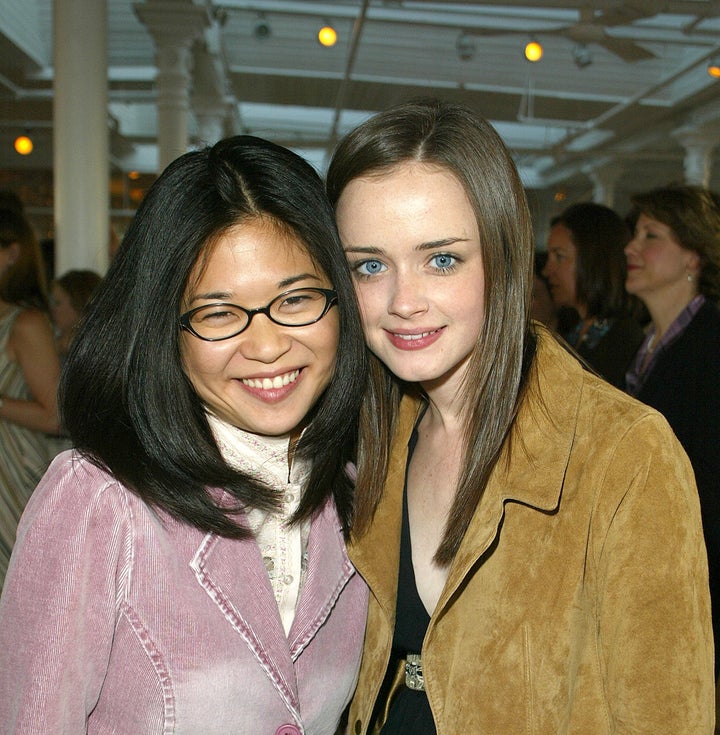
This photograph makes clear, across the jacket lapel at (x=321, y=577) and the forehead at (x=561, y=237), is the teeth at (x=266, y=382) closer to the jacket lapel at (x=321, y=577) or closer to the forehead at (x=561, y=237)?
the jacket lapel at (x=321, y=577)

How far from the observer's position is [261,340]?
1339 mm

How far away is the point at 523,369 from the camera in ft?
4.98

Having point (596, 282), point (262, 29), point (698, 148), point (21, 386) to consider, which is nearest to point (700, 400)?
point (596, 282)

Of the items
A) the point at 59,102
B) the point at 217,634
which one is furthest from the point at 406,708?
the point at 59,102

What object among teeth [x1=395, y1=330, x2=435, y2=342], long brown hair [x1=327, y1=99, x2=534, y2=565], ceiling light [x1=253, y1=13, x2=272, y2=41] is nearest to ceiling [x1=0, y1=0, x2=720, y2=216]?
ceiling light [x1=253, y1=13, x2=272, y2=41]

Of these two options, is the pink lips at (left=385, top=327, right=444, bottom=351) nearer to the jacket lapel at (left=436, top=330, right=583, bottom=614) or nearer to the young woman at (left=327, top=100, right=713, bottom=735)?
the young woman at (left=327, top=100, right=713, bottom=735)

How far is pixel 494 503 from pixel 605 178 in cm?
781

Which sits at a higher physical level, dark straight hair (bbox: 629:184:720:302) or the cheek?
dark straight hair (bbox: 629:184:720:302)

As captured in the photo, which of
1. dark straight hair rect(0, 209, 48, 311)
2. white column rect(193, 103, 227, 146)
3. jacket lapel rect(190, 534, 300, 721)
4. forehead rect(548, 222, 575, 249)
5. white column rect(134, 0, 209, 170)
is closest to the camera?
jacket lapel rect(190, 534, 300, 721)

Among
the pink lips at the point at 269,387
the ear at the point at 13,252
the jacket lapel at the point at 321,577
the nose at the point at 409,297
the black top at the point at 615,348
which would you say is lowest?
the jacket lapel at the point at 321,577

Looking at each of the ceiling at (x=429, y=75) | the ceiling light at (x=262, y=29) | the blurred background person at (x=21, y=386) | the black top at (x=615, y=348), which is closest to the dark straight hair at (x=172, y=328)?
the blurred background person at (x=21, y=386)

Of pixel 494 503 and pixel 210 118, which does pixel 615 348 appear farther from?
pixel 210 118

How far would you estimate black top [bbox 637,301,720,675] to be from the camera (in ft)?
8.77

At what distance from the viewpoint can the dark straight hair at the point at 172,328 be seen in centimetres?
132
